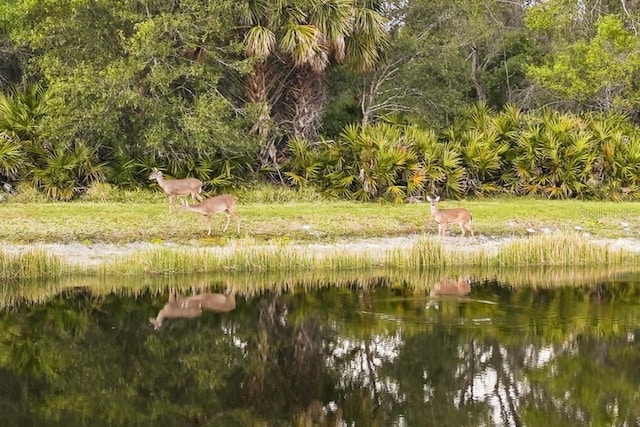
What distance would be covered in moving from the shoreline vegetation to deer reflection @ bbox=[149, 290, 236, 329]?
6.33 feet

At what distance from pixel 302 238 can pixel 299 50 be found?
6.63 meters

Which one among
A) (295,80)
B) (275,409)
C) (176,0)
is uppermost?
(176,0)

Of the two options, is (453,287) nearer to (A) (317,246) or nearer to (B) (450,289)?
(B) (450,289)

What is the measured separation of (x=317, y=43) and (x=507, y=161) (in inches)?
253

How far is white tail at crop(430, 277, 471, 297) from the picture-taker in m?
15.9

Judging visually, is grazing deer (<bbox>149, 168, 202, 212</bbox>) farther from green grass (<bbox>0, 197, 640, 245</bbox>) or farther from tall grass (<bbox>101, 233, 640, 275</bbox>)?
tall grass (<bbox>101, 233, 640, 275</bbox>)

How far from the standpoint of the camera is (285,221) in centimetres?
2106

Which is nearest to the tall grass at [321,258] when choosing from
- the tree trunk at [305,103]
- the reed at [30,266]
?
the reed at [30,266]

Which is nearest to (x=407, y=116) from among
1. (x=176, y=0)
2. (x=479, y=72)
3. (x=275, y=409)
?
(x=479, y=72)

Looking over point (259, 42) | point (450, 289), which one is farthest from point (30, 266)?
point (259, 42)

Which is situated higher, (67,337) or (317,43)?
(317,43)

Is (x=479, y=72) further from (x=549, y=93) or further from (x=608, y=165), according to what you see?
(x=608, y=165)

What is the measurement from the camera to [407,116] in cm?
2928

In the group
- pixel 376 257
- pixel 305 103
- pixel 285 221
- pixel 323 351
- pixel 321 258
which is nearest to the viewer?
pixel 323 351
